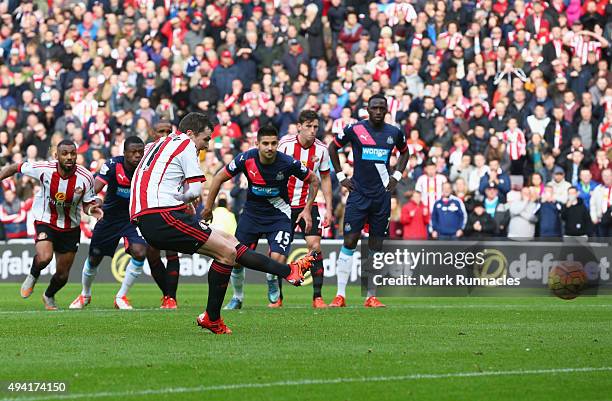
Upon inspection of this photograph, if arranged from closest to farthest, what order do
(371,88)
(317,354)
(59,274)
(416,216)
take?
1. (317,354)
2. (59,274)
3. (416,216)
4. (371,88)

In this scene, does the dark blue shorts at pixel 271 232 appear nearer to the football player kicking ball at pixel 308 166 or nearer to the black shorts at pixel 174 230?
the football player kicking ball at pixel 308 166

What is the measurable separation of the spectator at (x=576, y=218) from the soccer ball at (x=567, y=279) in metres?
2.42

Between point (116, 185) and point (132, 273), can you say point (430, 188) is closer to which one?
point (132, 273)

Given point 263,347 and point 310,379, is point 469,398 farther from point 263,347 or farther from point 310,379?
point 263,347

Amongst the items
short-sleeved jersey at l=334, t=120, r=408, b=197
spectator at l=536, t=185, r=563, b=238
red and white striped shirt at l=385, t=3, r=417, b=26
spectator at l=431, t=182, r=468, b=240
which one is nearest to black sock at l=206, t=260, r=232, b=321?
short-sleeved jersey at l=334, t=120, r=408, b=197

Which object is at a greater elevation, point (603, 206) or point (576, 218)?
point (603, 206)

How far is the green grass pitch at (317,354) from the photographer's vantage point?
8578 mm

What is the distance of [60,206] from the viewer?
55.4 ft

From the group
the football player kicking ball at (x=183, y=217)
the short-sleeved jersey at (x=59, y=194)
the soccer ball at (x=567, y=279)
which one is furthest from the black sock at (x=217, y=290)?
the soccer ball at (x=567, y=279)

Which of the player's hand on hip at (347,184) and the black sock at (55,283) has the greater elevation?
the player's hand on hip at (347,184)

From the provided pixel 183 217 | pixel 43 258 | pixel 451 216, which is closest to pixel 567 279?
pixel 451 216

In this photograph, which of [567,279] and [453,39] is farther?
[453,39]

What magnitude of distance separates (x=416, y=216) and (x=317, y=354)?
49.0 ft

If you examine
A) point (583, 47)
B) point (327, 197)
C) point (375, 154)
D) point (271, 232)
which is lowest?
point (271, 232)
